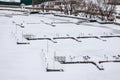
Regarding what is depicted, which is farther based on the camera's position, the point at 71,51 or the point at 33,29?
the point at 33,29

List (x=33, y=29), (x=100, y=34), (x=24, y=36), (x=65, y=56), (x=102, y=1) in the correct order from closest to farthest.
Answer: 1. (x=65, y=56)
2. (x=24, y=36)
3. (x=100, y=34)
4. (x=33, y=29)
5. (x=102, y=1)

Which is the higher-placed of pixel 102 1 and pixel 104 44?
pixel 102 1

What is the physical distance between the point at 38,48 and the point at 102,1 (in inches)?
626

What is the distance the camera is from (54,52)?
11.1 m

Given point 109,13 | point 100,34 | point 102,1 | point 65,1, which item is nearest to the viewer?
point 100,34

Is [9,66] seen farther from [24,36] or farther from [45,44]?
[24,36]

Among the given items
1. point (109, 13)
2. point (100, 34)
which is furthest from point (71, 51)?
point (109, 13)

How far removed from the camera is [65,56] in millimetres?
10609

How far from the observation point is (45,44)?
1267 cm

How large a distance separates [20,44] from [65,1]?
53.7 feet

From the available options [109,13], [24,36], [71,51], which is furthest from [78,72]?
[109,13]

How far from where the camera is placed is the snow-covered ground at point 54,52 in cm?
855

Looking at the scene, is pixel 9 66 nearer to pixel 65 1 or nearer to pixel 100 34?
pixel 100 34

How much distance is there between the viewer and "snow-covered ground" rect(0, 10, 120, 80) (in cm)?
855
